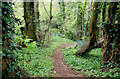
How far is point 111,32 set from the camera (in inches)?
232

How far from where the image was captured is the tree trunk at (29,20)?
9969 millimetres

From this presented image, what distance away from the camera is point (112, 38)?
5.92 metres

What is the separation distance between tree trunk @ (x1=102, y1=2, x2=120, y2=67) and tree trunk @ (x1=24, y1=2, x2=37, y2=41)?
700cm

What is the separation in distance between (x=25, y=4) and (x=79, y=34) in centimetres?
993

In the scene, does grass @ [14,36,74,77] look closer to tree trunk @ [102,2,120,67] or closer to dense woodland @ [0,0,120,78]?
dense woodland @ [0,0,120,78]

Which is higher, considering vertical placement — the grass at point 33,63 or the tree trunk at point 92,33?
the tree trunk at point 92,33

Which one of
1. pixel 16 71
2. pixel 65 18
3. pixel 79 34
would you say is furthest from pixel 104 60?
pixel 65 18

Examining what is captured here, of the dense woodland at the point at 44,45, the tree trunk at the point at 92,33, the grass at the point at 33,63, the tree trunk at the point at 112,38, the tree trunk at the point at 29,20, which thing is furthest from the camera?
the tree trunk at the point at 29,20

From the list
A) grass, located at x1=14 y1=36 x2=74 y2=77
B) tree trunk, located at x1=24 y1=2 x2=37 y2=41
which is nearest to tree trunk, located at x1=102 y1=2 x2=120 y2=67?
grass, located at x1=14 y1=36 x2=74 y2=77

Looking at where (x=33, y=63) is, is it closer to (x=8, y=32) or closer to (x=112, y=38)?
(x=8, y=32)

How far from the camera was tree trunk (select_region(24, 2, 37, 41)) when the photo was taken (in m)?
9.97

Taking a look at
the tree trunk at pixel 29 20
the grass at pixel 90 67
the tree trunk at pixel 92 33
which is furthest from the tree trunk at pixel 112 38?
the tree trunk at pixel 29 20

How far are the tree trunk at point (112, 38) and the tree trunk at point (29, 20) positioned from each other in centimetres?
700

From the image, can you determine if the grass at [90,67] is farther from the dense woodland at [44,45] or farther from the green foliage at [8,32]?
the green foliage at [8,32]
